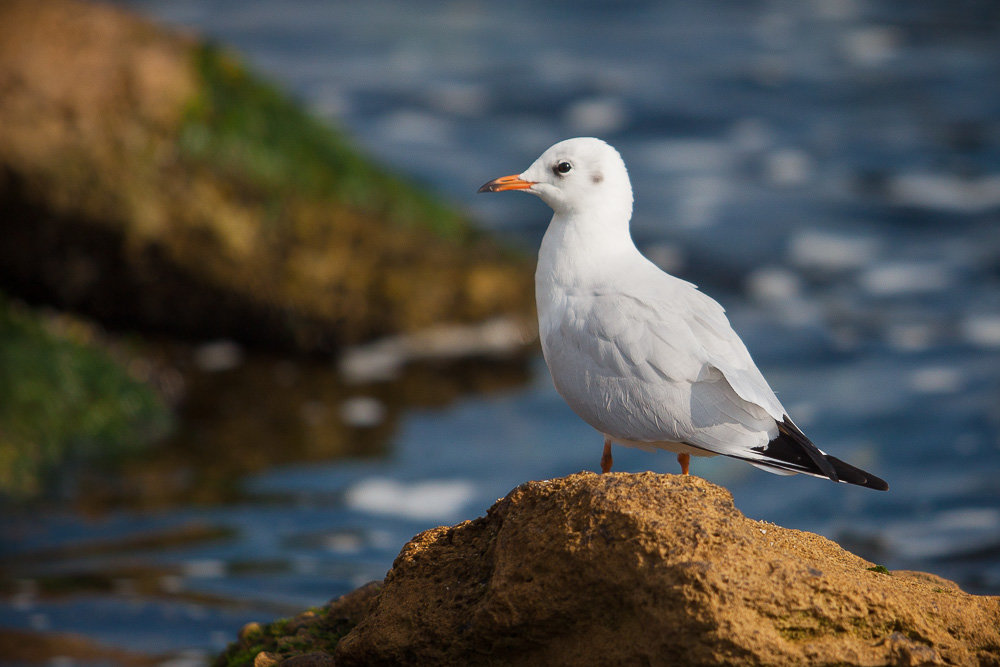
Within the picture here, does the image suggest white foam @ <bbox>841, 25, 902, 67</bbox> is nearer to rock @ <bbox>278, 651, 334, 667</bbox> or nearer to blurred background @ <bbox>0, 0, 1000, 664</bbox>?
blurred background @ <bbox>0, 0, 1000, 664</bbox>

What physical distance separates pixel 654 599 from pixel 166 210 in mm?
6923

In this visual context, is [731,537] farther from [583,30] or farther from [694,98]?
[583,30]

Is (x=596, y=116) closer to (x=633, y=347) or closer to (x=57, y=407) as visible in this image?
(x=57, y=407)

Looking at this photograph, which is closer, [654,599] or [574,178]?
[654,599]

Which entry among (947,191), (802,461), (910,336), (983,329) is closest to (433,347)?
(910,336)

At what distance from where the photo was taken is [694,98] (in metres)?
14.5

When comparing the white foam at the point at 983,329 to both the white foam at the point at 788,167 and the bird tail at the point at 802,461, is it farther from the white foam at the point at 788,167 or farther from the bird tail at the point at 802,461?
the bird tail at the point at 802,461

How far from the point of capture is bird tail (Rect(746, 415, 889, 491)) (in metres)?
3.60

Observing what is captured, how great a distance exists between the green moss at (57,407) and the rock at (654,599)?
4512 millimetres

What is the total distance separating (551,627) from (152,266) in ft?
21.8

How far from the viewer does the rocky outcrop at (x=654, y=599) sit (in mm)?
2775

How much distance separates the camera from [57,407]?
7445 mm

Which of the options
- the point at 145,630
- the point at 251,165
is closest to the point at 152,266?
the point at 251,165

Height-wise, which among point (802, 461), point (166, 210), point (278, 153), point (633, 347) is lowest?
point (802, 461)
